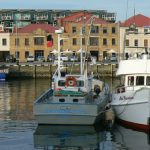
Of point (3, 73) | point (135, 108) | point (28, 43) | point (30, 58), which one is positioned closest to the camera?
point (135, 108)

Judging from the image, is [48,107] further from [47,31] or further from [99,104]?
[47,31]

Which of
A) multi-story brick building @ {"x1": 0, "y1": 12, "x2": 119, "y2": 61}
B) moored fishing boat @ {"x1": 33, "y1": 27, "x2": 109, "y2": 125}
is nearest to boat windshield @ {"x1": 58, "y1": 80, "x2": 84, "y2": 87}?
moored fishing boat @ {"x1": 33, "y1": 27, "x2": 109, "y2": 125}

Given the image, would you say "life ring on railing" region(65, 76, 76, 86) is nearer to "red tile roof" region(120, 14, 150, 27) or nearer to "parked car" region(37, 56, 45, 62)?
"parked car" region(37, 56, 45, 62)

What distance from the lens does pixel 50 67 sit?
88.6 m

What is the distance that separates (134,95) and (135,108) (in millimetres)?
676

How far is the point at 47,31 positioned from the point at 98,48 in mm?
10377

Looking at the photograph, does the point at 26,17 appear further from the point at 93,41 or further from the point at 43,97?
the point at 43,97

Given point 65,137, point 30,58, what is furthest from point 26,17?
point 65,137

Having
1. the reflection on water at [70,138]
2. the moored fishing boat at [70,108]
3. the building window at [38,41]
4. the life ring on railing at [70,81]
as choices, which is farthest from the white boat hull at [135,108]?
the building window at [38,41]

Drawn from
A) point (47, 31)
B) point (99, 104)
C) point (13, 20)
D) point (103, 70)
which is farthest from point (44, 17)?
point (99, 104)

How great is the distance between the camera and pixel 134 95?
98.0 feet

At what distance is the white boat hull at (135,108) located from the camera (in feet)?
95.6

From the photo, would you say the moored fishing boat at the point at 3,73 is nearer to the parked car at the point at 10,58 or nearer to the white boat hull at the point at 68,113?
the parked car at the point at 10,58

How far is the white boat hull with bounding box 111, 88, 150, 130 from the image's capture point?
29.1 metres
